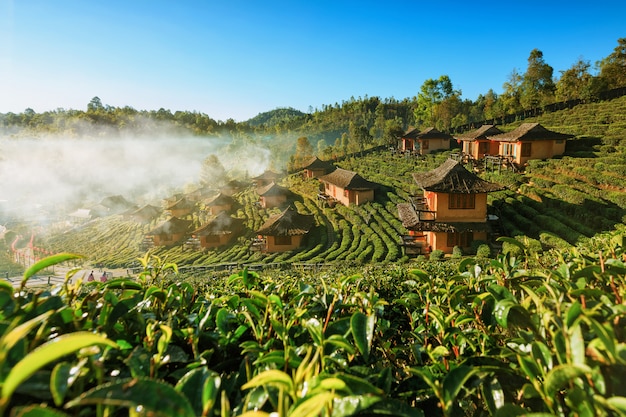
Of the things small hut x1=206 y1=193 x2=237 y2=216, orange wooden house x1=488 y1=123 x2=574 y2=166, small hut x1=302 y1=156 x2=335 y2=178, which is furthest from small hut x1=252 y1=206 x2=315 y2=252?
small hut x1=302 y1=156 x2=335 y2=178

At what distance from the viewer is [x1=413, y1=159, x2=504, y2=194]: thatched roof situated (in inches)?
828

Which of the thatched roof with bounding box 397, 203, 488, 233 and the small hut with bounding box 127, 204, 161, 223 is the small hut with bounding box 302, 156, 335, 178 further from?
the thatched roof with bounding box 397, 203, 488, 233

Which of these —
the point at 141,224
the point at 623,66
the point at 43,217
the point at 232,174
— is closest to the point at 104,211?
the point at 43,217

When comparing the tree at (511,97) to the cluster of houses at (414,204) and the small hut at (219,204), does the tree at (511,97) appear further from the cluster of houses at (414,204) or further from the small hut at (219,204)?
the small hut at (219,204)

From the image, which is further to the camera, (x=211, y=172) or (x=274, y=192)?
(x=211, y=172)

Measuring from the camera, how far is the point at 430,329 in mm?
1858

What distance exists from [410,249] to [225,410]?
22.7 metres

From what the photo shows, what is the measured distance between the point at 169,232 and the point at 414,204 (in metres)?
25.4

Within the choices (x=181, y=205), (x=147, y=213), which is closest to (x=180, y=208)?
(x=181, y=205)

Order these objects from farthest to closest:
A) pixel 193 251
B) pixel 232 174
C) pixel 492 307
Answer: pixel 232 174
pixel 193 251
pixel 492 307

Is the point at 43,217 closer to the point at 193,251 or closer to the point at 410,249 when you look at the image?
the point at 193,251

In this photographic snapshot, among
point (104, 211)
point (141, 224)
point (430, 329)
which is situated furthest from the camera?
point (104, 211)

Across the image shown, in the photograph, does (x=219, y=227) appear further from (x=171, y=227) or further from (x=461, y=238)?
(x=461, y=238)

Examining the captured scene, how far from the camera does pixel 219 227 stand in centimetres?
3444
